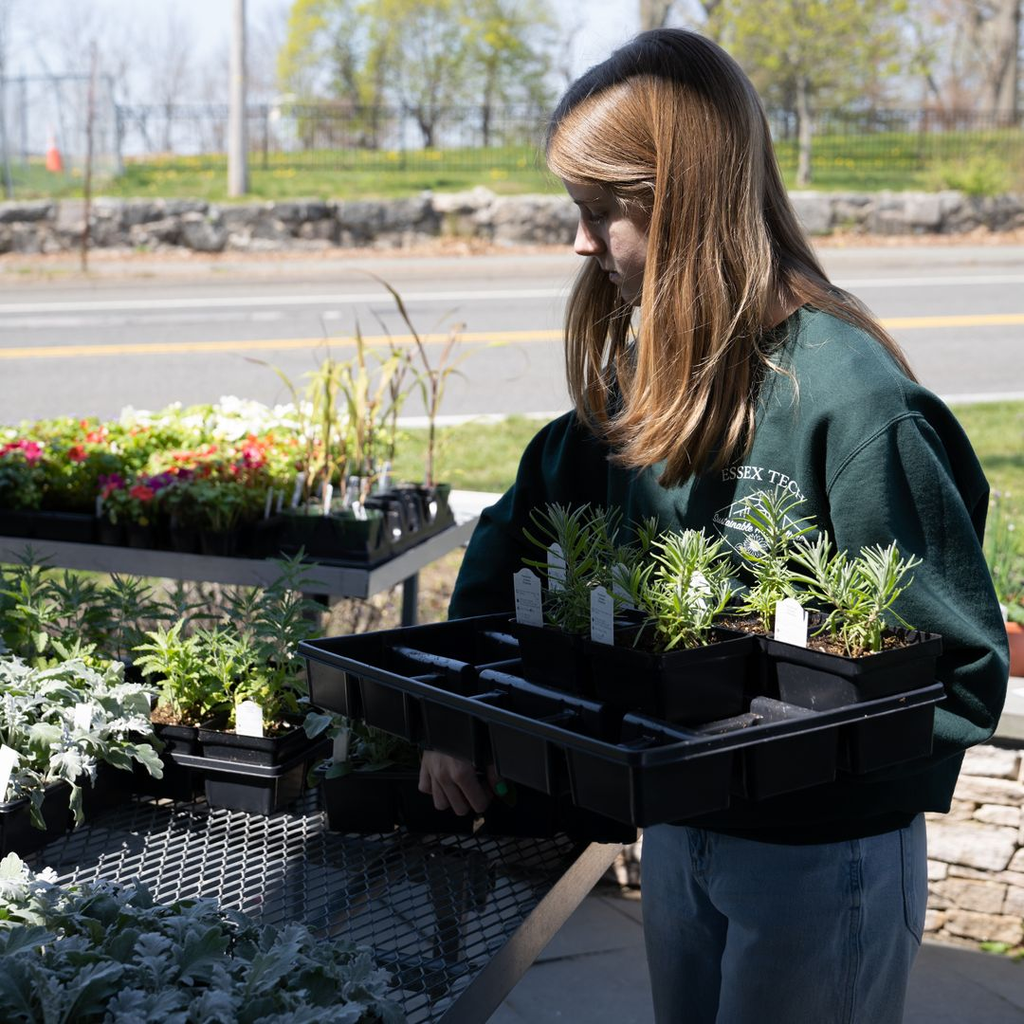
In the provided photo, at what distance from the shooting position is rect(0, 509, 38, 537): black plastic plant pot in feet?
11.8

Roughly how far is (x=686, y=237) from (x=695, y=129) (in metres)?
0.13

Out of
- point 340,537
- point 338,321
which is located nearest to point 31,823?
point 340,537

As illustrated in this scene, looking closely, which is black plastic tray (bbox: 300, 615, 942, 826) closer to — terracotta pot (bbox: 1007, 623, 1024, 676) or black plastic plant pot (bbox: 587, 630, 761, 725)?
black plastic plant pot (bbox: 587, 630, 761, 725)

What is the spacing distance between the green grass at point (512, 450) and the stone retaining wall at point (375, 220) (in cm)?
1009

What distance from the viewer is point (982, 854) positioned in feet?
10.1

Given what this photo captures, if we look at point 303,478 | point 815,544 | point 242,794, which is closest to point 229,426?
point 303,478

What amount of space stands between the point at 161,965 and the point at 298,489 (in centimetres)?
225

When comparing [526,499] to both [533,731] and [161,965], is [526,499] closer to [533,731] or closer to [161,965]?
[533,731]

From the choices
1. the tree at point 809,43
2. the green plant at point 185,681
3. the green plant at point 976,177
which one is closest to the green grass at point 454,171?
the green plant at point 976,177

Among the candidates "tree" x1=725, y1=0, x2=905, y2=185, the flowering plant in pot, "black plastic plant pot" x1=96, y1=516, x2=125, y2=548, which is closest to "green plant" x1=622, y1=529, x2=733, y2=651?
"black plastic plant pot" x1=96, y1=516, x2=125, y2=548

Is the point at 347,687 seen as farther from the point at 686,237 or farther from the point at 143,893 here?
the point at 686,237

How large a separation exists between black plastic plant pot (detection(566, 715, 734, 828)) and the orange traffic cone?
64.9 feet

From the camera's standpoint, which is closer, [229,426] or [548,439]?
[548,439]

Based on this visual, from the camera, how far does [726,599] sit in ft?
4.73
